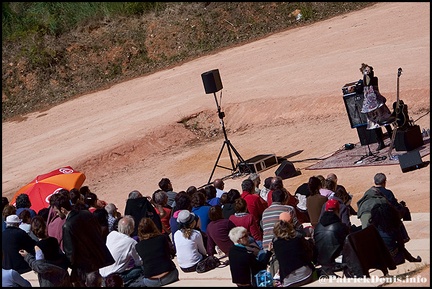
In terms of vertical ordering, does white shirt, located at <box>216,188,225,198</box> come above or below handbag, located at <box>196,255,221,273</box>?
above

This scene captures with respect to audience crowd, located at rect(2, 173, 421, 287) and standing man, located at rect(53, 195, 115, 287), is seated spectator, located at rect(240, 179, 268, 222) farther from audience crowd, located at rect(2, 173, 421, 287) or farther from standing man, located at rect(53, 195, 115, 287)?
standing man, located at rect(53, 195, 115, 287)

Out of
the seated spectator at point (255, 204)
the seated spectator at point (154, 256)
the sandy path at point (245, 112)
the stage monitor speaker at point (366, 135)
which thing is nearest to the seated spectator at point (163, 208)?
the seated spectator at point (255, 204)

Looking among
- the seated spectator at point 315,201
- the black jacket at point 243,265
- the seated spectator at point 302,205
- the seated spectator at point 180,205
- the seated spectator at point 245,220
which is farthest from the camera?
the seated spectator at point 302,205

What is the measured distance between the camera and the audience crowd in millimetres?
10945

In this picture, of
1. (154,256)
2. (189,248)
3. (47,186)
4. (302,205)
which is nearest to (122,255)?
(154,256)

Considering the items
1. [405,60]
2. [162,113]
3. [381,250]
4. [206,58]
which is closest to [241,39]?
[206,58]

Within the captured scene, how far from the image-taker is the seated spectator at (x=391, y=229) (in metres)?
11.0

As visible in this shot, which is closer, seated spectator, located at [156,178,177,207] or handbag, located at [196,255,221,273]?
handbag, located at [196,255,221,273]

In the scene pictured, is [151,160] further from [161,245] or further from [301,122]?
[161,245]

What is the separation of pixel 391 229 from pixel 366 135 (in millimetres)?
8039

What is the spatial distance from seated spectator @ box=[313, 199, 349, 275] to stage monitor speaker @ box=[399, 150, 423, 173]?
594 centimetres

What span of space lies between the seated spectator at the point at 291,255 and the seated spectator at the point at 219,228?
5.38 feet

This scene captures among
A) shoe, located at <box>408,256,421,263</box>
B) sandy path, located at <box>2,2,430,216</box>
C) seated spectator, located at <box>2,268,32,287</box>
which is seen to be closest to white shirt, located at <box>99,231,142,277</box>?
seated spectator, located at <box>2,268,32,287</box>

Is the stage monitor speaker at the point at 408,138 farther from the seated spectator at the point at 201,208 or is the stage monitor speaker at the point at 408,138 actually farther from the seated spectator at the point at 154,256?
the seated spectator at the point at 154,256
